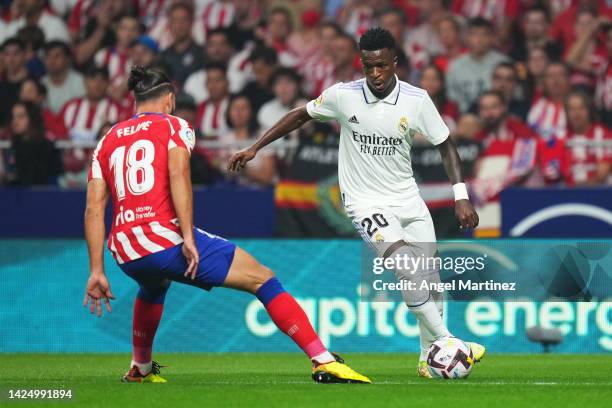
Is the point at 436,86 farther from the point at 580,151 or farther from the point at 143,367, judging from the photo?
the point at 143,367

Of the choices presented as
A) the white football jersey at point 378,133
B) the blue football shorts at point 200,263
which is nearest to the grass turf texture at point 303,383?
the blue football shorts at point 200,263

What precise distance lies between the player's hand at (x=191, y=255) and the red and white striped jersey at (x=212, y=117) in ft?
25.4

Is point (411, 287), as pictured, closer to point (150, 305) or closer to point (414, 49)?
point (150, 305)

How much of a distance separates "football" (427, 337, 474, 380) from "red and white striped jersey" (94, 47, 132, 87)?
889 centimetres

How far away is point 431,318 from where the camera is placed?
9.22 metres

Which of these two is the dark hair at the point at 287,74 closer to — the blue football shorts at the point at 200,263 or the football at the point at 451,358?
the football at the point at 451,358

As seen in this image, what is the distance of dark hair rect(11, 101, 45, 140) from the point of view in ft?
49.9

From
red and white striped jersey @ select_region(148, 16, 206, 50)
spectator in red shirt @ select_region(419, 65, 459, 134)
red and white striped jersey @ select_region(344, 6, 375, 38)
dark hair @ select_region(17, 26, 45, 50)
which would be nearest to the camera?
spectator in red shirt @ select_region(419, 65, 459, 134)

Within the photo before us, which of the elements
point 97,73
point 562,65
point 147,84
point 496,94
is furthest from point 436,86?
point 147,84

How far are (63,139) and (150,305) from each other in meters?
7.47

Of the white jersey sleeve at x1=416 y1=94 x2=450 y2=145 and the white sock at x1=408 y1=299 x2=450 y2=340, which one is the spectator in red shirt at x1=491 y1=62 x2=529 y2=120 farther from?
the white sock at x1=408 y1=299 x2=450 y2=340

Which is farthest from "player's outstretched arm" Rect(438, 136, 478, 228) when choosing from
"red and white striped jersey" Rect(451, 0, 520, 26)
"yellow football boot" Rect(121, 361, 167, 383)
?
"red and white striped jersey" Rect(451, 0, 520, 26)

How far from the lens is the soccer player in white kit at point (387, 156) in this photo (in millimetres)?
9227

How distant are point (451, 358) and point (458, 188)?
3.91 ft
